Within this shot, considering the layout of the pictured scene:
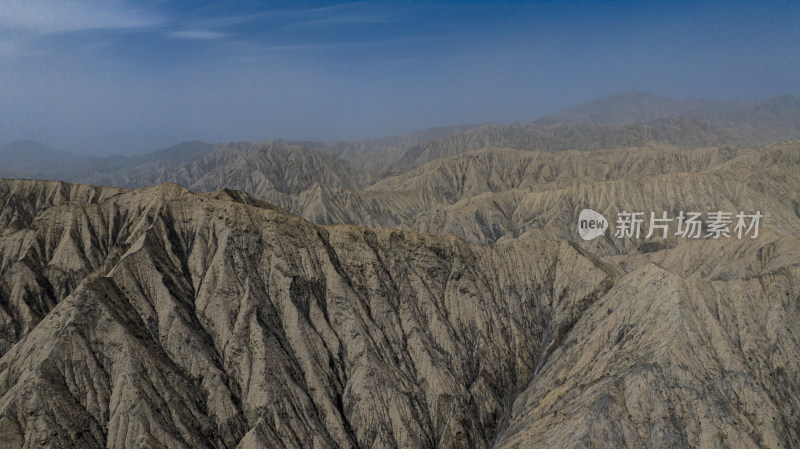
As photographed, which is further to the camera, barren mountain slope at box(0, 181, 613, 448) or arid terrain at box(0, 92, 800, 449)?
barren mountain slope at box(0, 181, 613, 448)

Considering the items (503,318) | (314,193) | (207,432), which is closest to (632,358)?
(503,318)

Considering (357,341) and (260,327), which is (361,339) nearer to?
(357,341)

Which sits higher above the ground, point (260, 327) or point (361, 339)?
point (260, 327)

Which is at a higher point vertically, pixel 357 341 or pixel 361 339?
pixel 361 339

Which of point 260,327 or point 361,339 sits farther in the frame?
point 361,339

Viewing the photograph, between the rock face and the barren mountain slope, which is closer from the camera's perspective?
the rock face

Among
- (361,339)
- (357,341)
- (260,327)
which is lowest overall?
(357,341)

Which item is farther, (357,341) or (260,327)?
(357,341)

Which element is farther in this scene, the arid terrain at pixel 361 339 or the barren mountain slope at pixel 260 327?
the barren mountain slope at pixel 260 327

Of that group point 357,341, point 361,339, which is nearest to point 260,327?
point 357,341
